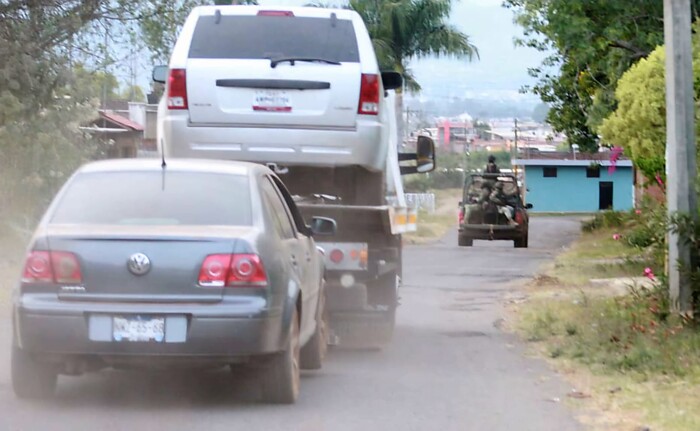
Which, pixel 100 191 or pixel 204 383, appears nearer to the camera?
pixel 100 191

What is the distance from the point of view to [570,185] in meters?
Result: 86.1

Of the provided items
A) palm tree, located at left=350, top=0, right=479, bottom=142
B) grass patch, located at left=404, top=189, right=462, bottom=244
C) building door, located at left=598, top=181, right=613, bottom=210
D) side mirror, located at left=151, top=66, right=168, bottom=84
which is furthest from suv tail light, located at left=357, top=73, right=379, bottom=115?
building door, located at left=598, top=181, right=613, bottom=210

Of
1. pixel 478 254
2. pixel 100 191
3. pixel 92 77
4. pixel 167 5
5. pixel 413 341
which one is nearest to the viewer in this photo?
pixel 100 191

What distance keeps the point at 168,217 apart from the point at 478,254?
73.1 feet

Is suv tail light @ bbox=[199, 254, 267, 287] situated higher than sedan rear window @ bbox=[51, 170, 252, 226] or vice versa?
sedan rear window @ bbox=[51, 170, 252, 226]

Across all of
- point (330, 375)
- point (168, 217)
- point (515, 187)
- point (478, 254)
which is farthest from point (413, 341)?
point (515, 187)

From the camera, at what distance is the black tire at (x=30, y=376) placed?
8039mm

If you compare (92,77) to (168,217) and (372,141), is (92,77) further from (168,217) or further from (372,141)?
(168,217)

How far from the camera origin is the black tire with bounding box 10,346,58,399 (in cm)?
804

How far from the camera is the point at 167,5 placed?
21.1 m

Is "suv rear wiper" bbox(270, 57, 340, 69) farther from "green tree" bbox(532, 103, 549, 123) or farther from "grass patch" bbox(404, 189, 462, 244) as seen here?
"grass patch" bbox(404, 189, 462, 244)

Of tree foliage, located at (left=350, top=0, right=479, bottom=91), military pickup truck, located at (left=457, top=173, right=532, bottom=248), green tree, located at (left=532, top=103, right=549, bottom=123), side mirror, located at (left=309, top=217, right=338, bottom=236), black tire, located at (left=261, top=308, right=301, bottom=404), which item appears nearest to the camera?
black tire, located at (left=261, top=308, right=301, bottom=404)

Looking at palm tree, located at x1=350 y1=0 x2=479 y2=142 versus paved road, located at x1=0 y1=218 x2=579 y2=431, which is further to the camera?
palm tree, located at x1=350 y1=0 x2=479 y2=142

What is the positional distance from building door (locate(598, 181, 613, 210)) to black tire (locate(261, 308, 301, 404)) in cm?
7776
